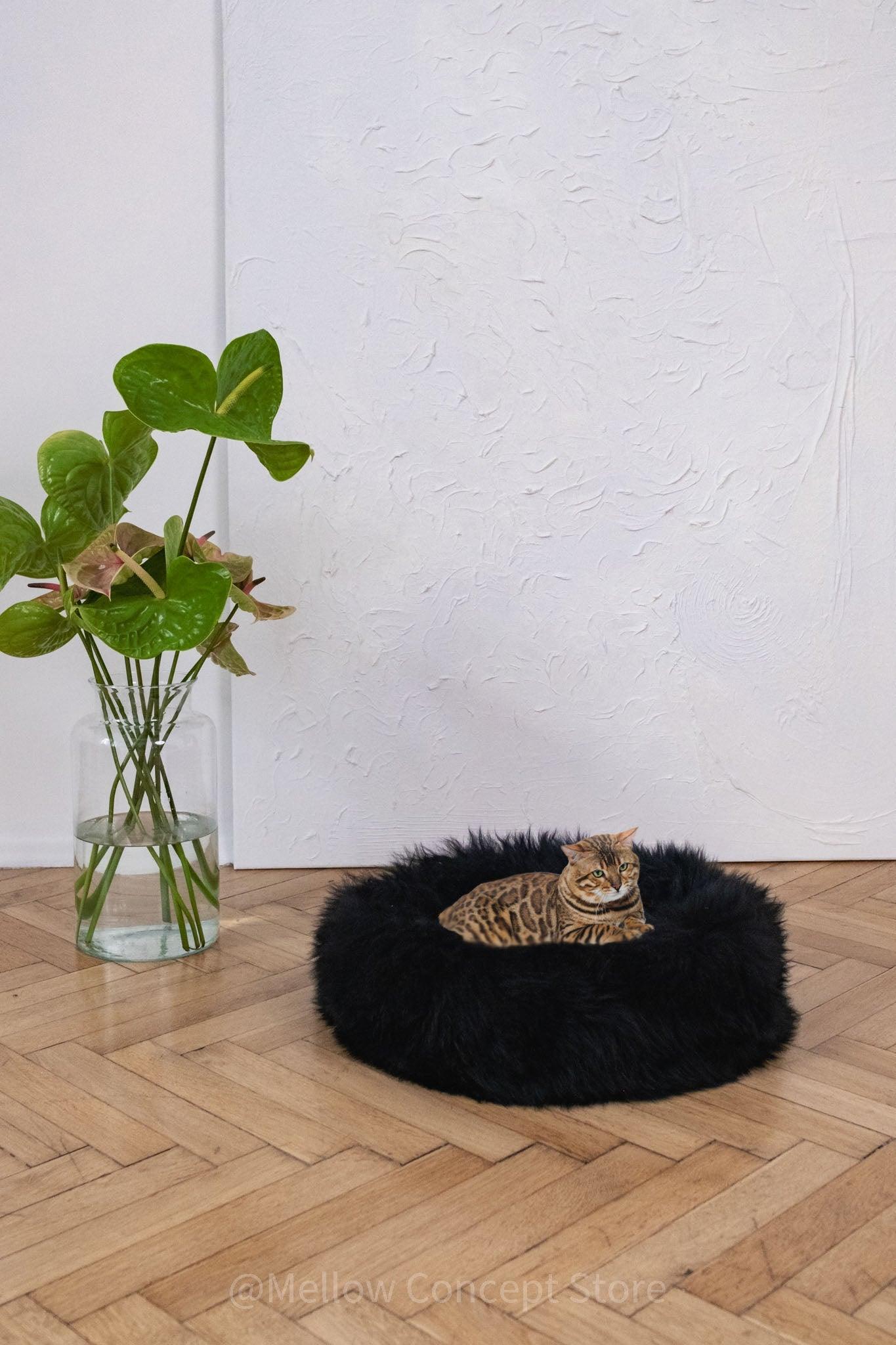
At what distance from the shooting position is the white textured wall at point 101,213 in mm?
2229

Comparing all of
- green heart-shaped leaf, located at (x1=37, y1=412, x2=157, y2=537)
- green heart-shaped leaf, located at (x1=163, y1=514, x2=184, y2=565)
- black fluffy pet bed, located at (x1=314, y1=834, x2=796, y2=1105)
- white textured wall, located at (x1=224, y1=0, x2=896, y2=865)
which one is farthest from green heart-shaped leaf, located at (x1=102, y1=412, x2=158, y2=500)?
black fluffy pet bed, located at (x1=314, y1=834, x2=796, y2=1105)

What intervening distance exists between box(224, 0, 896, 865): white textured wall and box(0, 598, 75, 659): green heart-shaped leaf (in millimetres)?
528

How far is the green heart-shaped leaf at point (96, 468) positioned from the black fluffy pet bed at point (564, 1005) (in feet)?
2.39

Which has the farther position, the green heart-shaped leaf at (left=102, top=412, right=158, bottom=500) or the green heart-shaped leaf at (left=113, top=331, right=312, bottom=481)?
the green heart-shaped leaf at (left=102, top=412, right=158, bottom=500)

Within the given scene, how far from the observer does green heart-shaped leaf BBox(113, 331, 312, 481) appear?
1.61 metres

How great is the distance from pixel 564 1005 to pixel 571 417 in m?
1.26

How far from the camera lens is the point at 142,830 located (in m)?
1.93

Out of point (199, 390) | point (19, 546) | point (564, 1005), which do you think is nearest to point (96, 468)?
point (19, 546)

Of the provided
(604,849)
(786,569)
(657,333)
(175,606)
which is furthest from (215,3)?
(604,849)

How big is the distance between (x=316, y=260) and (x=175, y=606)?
0.91 m

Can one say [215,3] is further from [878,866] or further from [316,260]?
[878,866]

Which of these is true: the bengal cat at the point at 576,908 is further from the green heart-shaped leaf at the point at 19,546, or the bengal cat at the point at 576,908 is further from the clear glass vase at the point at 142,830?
the green heart-shaped leaf at the point at 19,546

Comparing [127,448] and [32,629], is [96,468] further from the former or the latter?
[32,629]

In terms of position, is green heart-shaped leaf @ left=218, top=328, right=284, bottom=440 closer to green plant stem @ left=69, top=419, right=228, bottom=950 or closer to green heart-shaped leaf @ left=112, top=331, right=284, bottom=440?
green heart-shaped leaf @ left=112, top=331, right=284, bottom=440
